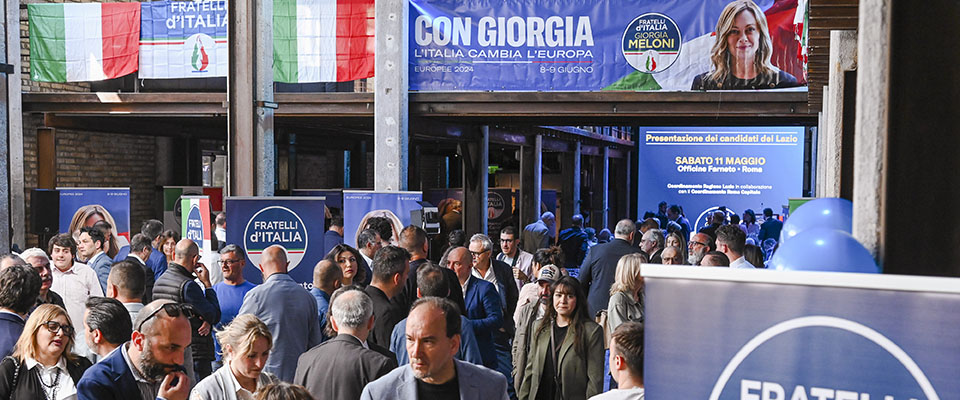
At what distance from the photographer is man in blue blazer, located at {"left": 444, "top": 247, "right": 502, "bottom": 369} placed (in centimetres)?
616

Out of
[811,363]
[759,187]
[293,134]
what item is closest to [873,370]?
[811,363]

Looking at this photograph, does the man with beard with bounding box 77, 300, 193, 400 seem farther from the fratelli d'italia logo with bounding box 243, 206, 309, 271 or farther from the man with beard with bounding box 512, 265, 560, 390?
the fratelli d'italia logo with bounding box 243, 206, 309, 271

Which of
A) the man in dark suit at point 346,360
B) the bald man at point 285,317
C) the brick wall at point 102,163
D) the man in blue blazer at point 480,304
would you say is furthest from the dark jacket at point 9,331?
the brick wall at point 102,163

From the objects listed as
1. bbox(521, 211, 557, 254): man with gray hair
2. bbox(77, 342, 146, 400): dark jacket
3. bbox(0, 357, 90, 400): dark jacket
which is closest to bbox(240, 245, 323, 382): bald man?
bbox(0, 357, 90, 400): dark jacket

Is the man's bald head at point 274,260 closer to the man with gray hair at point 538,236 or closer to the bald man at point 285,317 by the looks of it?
the bald man at point 285,317

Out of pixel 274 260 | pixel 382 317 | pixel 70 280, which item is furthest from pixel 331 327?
pixel 70 280

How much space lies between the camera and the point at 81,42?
13.2 meters

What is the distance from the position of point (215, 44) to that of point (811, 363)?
1227 centimetres

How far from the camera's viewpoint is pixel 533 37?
11.9 m

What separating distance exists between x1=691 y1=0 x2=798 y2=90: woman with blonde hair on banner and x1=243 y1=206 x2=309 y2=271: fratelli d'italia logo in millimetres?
6360

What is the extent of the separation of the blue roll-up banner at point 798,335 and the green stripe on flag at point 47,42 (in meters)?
13.4

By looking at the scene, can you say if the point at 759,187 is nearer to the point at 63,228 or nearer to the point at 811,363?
the point at 63,228

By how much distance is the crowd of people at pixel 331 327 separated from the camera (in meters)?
3.64

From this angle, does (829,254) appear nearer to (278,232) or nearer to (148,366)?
(148,366)
